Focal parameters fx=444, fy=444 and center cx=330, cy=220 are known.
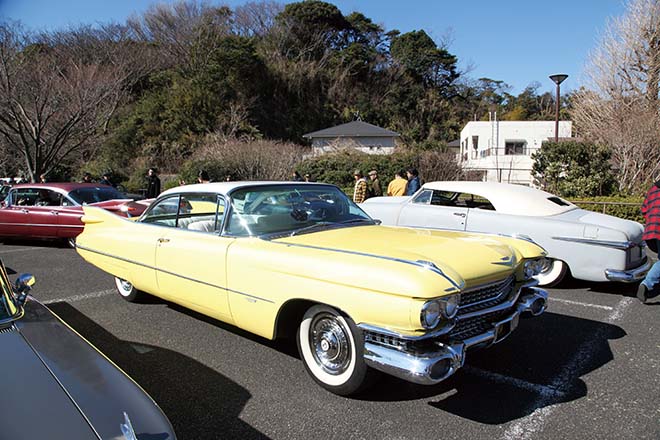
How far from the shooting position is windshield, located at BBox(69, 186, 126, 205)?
8.76 metres

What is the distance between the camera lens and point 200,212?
492cm

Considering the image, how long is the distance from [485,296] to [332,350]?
114cm

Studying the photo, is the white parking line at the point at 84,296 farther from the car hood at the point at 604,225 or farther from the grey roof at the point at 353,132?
the grey roof at the point at 353,132

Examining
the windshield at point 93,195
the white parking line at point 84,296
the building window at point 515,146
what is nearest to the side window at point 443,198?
the white parking line at point 84,296

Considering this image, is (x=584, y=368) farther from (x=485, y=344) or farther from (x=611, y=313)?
(x=611, y=313)

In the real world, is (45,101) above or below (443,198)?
above

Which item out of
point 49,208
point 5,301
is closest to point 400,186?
point 49,208

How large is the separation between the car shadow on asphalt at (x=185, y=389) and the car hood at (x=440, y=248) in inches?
46.9

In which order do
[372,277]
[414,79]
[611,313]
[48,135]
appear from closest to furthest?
[372,277]
[611,313]
[48,135]
[414,79]

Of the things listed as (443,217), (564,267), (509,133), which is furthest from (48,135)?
(509,133)

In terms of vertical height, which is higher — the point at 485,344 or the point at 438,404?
the point at 485,344

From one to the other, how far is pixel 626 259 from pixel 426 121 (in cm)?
4760

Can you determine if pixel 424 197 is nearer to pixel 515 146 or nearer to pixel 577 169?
pixel 577 169

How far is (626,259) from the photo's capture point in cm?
540
